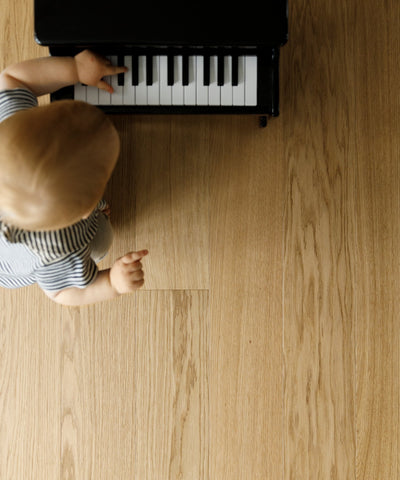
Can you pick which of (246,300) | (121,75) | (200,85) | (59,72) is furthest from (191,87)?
(246,300)

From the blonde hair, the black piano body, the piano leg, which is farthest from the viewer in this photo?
the piano leg

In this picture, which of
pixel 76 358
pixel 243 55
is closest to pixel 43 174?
pixel 243 55

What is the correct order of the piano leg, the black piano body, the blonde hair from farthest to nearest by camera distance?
1. the piano leg
2. the black piano body
3. the blonde hair

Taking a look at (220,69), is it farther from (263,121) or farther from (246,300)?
(246,300)

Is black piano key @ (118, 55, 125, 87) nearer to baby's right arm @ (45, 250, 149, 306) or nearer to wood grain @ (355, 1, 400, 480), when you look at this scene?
baby's right arm @ (45, 250, 149, 306)

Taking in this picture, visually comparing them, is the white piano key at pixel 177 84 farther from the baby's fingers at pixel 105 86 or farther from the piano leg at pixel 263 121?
the piano leg at pixel 263 121

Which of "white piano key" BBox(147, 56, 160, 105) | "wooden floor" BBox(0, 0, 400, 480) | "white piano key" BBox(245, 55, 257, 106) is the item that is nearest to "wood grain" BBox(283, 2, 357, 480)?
"wooden floor" BBox(0, 0, 400, 480)

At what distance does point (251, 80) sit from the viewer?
827 mm

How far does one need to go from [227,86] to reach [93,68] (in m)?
0.23

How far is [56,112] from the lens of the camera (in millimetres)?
655

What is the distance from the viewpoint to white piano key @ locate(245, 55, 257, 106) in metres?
0.82

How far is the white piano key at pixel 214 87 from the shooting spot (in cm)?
83

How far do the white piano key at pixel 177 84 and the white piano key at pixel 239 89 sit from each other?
93mm

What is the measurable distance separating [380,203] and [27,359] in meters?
0.82
